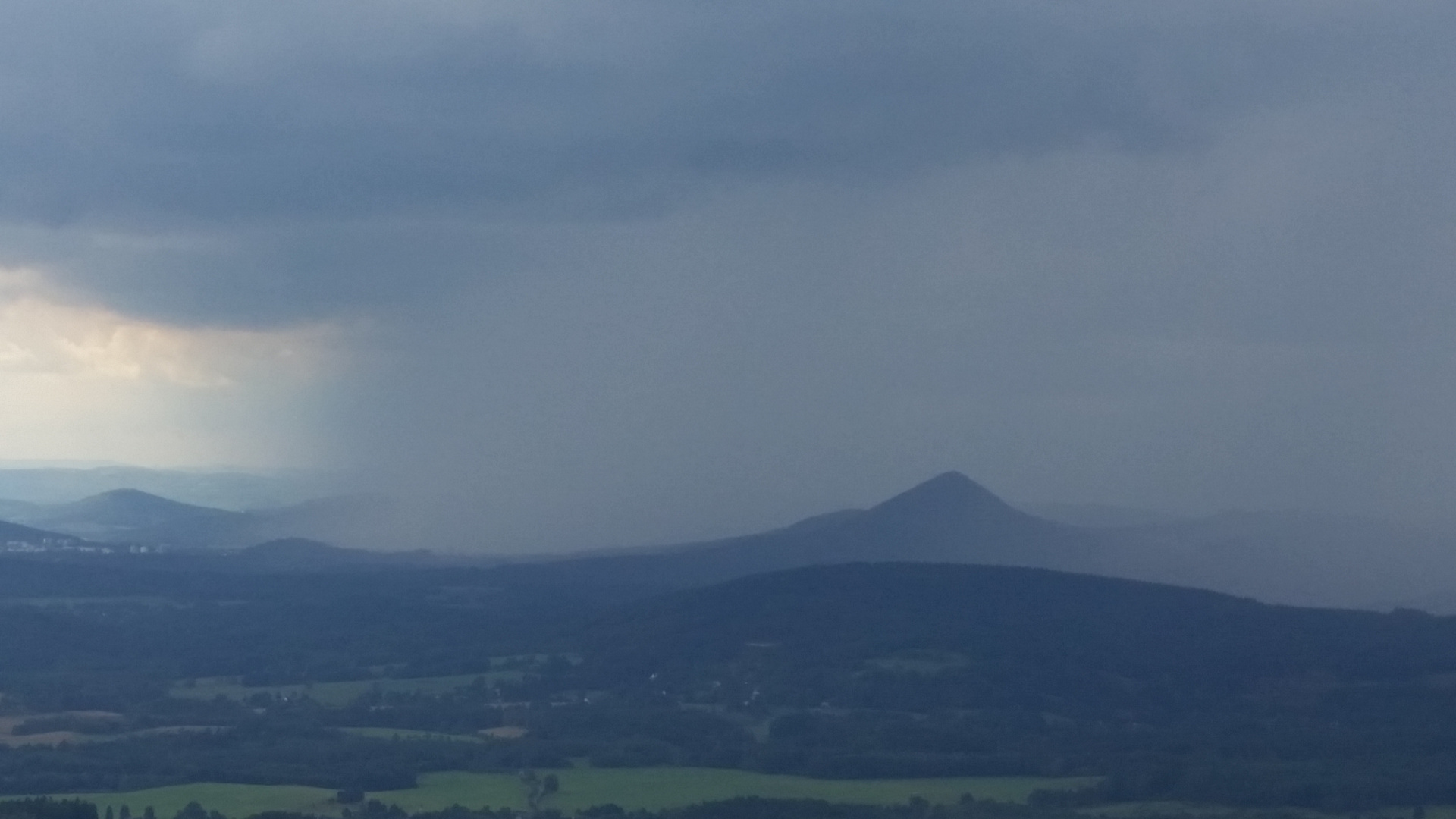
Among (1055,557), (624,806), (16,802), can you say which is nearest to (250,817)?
(16,802)

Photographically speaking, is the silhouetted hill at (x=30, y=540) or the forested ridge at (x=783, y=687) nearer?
the forested ridge at (x=783, y=687)

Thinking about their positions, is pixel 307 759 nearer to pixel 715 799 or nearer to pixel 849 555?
pixel 715 799

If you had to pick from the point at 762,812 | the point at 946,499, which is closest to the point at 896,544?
the point at 946,499

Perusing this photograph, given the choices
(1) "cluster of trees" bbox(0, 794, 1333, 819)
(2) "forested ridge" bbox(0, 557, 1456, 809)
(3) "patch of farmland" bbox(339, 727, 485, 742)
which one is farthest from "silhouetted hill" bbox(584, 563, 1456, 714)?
(1) "cluster of trees" bbox(0, 794, 1333, 819)

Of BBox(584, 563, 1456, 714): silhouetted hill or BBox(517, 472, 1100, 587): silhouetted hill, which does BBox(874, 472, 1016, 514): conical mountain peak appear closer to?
BBox(517, 472, 1100, 587): silhouetted hill

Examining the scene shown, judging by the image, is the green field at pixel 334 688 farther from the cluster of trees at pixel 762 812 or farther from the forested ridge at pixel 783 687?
the cluster of trees at pixel 762 812

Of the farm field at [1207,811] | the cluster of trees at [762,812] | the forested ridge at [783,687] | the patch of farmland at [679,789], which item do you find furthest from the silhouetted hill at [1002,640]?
the cluster of trees at [762,812]

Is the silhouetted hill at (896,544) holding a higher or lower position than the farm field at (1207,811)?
higher
